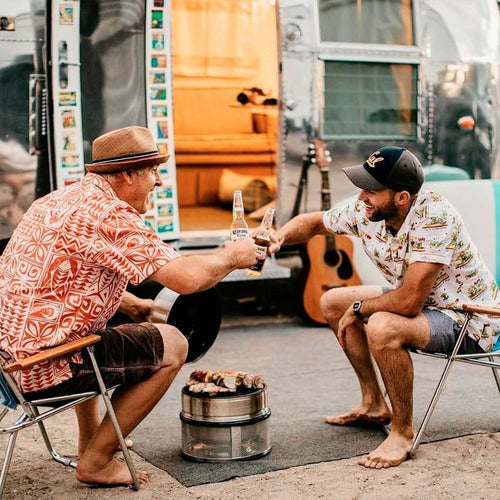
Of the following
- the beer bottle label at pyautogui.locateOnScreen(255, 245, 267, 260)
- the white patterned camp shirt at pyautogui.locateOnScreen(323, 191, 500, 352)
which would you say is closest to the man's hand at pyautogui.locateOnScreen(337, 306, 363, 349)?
the white patterned camp shirt at pyautogui.locateOnScreen(323, 191, 500, 352)

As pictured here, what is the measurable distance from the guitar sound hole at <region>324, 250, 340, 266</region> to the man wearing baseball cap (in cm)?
309

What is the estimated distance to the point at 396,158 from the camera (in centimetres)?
409

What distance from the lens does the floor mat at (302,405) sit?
4.14m

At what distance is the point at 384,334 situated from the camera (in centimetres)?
403

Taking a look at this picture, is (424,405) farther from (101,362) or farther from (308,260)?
(308,260)

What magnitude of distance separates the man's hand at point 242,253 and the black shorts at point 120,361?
0.43 metres

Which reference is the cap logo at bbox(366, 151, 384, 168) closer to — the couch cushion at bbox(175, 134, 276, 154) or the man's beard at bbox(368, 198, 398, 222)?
the man's beard at bbox(368, 198, 398, 222)

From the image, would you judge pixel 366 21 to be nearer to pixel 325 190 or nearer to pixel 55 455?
pixel 325 190

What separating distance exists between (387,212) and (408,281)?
32 cm

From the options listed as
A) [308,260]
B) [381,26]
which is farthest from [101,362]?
[381,26]

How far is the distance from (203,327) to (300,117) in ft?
10.2

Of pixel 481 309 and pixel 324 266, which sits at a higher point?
pixel 481 309

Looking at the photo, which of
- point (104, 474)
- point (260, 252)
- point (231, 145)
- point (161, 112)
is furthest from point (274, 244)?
point (231, 145)

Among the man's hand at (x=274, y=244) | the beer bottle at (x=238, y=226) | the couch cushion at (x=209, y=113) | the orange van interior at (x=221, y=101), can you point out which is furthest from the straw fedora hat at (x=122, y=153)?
the couch cushion at (x=209, y=113)
